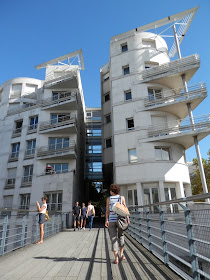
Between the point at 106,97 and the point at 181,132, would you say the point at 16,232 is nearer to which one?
the point at 181,132

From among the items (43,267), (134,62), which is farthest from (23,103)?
(43,267)

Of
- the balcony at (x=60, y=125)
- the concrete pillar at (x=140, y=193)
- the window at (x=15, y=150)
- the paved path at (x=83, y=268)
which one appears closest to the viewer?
the paved path at (x=83, y=268)

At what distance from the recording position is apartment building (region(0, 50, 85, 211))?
21453 millimetres

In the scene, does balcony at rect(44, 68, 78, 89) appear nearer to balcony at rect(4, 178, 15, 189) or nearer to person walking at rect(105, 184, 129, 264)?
balcony at rect(4, 178, 15, 189)

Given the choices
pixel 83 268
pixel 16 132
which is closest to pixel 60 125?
pixel 16 132

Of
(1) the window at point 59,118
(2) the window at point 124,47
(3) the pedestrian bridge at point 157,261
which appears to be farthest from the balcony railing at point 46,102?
(3) the pedestrian bridge at point 157,261

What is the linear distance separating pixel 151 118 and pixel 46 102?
560 inches

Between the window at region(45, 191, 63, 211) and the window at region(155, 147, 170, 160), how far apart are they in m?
11.0

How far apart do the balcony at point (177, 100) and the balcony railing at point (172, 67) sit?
1959mm

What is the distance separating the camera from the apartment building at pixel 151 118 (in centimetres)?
1750

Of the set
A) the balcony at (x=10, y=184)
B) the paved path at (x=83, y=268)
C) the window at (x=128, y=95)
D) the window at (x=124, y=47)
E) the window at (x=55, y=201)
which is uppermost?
the window at (x=124, y=47)

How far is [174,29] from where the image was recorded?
894 inches

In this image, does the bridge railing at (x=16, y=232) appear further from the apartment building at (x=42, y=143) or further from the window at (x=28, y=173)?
the window at (x=28, y=173)

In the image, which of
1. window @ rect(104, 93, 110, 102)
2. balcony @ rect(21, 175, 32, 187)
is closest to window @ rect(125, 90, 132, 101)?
window @ rect(104, 93, 110, 102)
